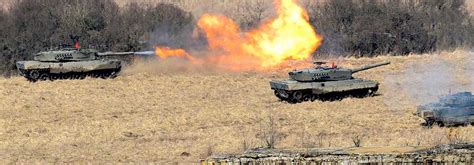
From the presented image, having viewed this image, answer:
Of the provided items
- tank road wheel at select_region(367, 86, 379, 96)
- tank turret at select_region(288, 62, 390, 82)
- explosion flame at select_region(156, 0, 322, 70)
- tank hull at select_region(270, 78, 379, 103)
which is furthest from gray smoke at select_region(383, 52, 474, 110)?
explosion flame at select_region(156, 0, 322, 70)

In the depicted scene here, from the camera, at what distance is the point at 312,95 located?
36.9 metres

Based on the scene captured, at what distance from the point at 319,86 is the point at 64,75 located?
522 inches

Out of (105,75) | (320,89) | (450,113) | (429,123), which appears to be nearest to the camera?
(450,113)

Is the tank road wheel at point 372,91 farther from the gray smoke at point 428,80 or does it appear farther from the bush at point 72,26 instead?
the bush at point 72,26

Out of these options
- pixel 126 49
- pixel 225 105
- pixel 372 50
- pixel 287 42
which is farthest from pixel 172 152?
pixel 372 50

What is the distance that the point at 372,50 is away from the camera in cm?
5569

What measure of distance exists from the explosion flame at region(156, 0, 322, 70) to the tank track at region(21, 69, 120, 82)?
2582 millimetres

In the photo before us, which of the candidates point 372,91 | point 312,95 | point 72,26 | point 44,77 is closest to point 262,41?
point 312,95

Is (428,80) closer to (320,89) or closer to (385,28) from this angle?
(320,89)

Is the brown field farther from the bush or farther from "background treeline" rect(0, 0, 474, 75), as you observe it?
the bush

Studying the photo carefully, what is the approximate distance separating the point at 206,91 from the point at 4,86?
9.30 meters

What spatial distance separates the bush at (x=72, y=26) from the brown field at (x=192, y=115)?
25.5 ft

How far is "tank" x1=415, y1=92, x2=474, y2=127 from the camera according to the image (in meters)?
29.5

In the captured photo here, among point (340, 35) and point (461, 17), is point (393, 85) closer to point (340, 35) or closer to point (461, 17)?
point (340, 35)
